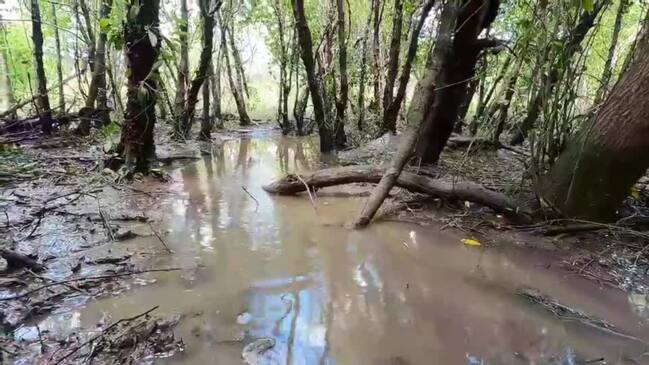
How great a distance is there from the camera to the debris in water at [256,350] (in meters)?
2.33

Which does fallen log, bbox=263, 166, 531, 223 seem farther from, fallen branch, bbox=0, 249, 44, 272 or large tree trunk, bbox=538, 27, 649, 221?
fallen branch, bbox=0, 249, 44, 272

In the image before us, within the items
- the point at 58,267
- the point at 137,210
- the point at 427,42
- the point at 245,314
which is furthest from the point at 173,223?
the point at 427,42

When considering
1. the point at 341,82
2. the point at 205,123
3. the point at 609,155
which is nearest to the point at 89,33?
the point at 205,123

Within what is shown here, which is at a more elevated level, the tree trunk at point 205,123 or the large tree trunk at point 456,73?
the large tree trunk at point 456,73

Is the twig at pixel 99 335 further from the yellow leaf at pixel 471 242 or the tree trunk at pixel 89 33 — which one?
the tree trunk at pixel 89 33

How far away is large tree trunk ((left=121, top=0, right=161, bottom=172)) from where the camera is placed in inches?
211

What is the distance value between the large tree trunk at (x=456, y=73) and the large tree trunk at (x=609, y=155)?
139 cm

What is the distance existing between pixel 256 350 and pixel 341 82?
6.71 metres

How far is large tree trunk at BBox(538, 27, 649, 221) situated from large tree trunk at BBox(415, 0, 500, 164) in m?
1.39

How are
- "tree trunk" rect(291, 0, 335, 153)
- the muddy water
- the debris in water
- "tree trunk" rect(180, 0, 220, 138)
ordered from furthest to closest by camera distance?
"tree trunk" rect(180, 0, 220, 138), "tree trunk" rect(291, 0, 335, 153), the muddy water, the debris in water

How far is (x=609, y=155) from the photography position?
3.97 metres

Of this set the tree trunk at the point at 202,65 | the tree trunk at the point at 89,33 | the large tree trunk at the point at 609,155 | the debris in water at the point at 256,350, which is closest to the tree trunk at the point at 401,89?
the tree trunk at the point at 202,65

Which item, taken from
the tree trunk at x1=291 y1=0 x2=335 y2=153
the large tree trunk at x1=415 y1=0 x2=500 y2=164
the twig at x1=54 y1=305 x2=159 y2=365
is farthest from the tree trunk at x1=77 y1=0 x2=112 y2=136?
the twig at x1=54 y1=305 x2=159 y2=365

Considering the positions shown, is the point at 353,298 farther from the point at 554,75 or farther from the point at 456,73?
the point at 554,75
